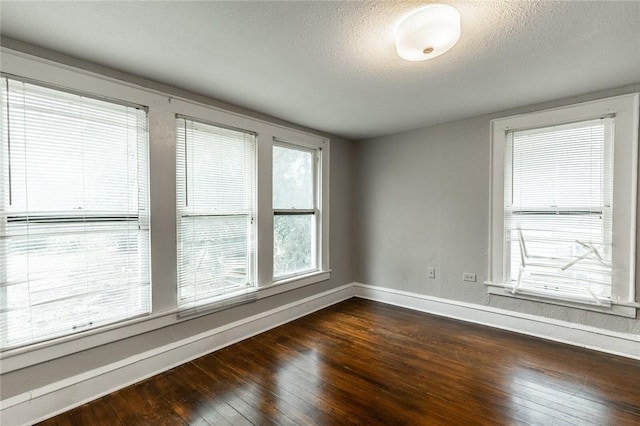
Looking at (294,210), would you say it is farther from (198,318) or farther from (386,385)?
(386,385)

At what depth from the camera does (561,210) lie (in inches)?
110

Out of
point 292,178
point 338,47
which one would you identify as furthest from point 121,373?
point 338,47

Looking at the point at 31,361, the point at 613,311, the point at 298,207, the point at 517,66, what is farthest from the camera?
the point at 298,207

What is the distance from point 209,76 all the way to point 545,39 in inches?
90.5

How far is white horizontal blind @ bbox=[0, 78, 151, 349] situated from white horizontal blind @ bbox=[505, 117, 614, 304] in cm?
352

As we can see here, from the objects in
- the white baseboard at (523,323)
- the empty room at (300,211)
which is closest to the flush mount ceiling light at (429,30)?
the empty room at (300,211)

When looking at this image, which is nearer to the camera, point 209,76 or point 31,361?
point 31,361

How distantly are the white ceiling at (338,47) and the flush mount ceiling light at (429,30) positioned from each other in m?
0.05

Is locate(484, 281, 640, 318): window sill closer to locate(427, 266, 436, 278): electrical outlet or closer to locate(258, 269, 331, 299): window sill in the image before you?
locate(427, 266, 436, 278): electrical outlet

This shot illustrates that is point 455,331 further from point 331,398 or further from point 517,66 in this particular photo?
point 517,66

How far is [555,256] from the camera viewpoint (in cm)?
283

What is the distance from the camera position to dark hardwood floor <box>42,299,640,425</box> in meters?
1.80

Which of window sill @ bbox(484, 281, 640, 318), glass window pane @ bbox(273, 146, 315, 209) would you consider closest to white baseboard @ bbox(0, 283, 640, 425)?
window sill @ bbox(484, 281, 640, 318)

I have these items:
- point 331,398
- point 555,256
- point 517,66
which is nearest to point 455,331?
point 555,256
